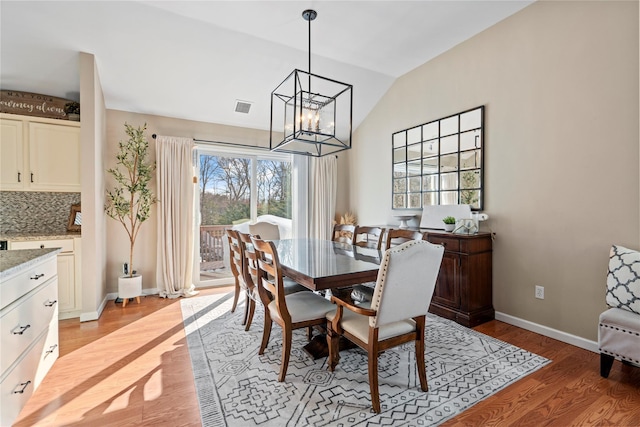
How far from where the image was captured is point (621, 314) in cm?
212

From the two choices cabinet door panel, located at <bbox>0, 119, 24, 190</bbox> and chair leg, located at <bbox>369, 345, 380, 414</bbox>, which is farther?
cabinet door panel, located at <bbox>0, 119, 24, 190</bbox>

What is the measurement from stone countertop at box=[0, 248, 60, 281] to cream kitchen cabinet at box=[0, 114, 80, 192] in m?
1.76

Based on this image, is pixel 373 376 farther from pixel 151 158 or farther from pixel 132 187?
pixel 151 158

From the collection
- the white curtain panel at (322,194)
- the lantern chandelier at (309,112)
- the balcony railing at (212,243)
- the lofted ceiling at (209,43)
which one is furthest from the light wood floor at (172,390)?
the white curtain panel at (322,194)

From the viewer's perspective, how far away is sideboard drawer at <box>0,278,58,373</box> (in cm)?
153

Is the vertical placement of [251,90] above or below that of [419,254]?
above

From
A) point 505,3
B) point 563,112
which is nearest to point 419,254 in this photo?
point 563,112

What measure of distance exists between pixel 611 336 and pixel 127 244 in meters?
5.14

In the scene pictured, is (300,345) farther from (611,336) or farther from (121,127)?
(121,127)

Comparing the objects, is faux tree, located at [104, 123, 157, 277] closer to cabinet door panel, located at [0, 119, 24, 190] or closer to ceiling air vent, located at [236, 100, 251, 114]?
cabinet door panel, located at [0, 119, 24, 190]

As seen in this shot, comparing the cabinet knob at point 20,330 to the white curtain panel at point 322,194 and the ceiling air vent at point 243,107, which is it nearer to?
the ceiling air vent at point 243,107

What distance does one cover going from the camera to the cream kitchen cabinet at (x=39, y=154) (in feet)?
10.5

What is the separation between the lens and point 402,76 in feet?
14.3

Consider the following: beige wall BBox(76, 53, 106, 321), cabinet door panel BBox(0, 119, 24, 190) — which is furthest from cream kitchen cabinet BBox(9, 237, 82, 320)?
cabinet door panel BBox(0, 119, 24, 190)
